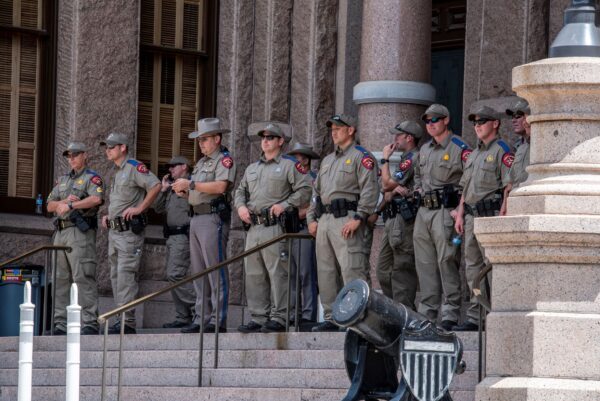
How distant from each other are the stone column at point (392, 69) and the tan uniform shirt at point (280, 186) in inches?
30.3

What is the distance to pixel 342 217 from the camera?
47.6 feet

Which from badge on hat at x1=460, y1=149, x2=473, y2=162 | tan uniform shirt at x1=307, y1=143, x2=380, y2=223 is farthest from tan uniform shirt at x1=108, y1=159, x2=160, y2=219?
badge on hat at x1=460, y1=149, x2=473, y2=162

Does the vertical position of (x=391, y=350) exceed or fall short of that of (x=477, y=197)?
it falls short

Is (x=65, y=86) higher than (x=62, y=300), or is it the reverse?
(x=65, y=86)

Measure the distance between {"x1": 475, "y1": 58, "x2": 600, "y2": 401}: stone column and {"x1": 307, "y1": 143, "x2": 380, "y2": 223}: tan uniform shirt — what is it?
5183 mm

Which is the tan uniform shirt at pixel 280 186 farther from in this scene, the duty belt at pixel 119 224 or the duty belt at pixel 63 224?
the duty belt at pixel 63 224

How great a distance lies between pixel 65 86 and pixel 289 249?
Result: 183 inches

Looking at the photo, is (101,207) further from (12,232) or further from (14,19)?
(14,19)

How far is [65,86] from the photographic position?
18484 mm

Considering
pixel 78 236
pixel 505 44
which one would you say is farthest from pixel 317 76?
pixel 78 236

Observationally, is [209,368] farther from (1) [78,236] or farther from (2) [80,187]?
(2) [80,187]

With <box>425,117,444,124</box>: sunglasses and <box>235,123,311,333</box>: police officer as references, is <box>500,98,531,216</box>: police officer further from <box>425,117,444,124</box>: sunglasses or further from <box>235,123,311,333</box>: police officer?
<box>235,123,311,333</box>: police officer

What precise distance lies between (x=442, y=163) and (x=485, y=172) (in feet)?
2.06

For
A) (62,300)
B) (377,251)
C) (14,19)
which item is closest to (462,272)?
(377,251)
